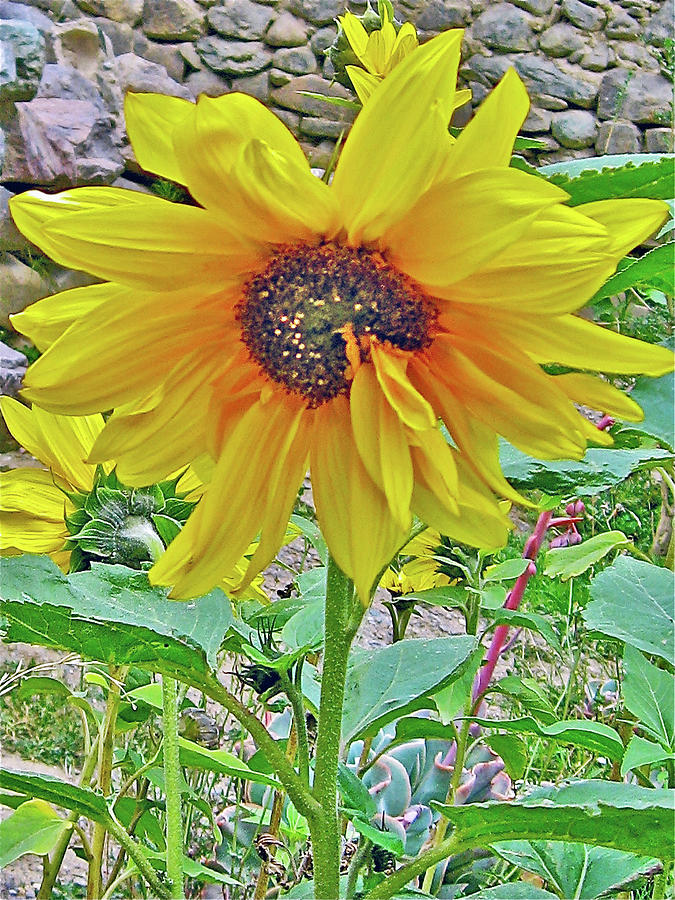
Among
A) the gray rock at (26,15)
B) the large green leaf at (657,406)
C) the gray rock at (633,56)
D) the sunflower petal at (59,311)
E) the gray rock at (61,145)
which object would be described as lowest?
the gray rock at (61,145)

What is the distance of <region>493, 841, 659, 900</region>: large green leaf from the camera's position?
1.14ft

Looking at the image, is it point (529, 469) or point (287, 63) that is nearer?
point (529, 469)

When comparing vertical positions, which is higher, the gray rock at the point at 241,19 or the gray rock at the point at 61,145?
the gray rock at the point at 241,19

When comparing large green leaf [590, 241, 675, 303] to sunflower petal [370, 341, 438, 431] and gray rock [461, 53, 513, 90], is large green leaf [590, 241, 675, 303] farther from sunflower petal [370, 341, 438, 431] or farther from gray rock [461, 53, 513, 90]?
gray rock [461, 53, 513, 90]

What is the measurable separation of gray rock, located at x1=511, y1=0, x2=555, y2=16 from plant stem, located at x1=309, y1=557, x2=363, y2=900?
339 cm

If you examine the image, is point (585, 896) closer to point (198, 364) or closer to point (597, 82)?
point (198, 364)

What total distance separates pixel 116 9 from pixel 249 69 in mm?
436

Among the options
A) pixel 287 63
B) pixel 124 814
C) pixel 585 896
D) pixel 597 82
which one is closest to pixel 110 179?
pixel 287 63

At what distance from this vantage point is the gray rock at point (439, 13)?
3.12 m

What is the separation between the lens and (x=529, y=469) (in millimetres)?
271

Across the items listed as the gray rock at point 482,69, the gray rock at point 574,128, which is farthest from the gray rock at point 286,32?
the gray rock at point 574,128

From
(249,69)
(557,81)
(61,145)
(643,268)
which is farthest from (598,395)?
(557,81)

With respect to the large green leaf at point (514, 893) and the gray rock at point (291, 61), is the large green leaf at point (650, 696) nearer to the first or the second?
the large green leaf at point (514, 893)

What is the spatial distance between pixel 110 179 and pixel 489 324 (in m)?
2.53
